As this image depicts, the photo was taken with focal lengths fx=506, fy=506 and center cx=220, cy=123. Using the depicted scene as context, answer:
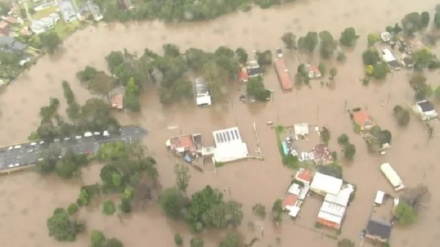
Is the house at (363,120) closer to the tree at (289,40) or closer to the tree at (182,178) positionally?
the tree at (289,40)

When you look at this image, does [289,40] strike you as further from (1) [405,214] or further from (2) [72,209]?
(2) [72,209]

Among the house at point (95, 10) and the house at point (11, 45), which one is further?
the house at point (95, 10)

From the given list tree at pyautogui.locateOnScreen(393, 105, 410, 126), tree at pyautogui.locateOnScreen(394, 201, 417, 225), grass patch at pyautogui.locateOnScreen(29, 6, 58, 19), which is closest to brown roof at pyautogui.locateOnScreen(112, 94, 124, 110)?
grass patch at pyautogui.locateOnScreen(29, 6, 58, 19)

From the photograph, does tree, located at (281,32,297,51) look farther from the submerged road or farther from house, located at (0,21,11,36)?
house, located at (0,21,11,36)

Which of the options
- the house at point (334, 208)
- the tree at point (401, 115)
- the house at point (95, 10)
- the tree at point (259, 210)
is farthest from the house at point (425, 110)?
the house at point (95, 10)

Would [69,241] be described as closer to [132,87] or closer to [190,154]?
[190,154]

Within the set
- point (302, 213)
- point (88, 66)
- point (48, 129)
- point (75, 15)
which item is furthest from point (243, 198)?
point (75, 15)
